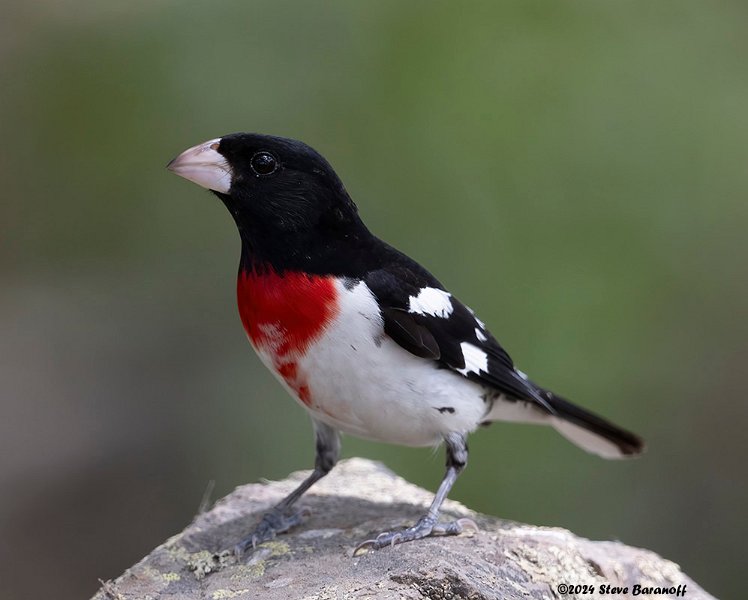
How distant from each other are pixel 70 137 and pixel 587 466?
4.70 meters

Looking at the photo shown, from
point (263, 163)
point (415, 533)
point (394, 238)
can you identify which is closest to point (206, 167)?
point (263, 163)

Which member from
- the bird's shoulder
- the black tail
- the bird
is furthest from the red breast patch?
the black tail

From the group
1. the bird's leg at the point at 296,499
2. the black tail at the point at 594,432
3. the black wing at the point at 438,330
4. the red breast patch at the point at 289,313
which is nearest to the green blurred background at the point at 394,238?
the black tail at the point at 594,432

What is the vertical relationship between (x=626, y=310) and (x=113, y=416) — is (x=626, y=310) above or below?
above

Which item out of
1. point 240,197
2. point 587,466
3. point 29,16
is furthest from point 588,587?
point 29,16

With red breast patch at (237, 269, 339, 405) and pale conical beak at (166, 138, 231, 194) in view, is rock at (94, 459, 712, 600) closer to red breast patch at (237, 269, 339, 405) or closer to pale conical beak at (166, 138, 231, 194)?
red breast patch at (237, 269, 339, 405)

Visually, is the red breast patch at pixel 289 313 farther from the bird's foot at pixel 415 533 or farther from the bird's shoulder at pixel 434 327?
the bird's foot at pixel 415 533

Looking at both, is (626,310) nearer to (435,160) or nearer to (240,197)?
(435,160)

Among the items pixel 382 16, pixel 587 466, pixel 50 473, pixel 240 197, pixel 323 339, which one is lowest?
pixel 50 473

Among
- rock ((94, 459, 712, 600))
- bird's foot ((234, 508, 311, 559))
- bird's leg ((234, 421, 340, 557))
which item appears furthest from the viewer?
bird's leg ((234, 421, 340, 557))

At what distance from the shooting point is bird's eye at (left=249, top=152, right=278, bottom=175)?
11.4ft

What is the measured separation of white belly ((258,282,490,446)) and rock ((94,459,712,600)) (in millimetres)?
426

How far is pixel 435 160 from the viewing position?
7.05 metres

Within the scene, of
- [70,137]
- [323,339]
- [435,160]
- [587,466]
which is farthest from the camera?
[70,137]
